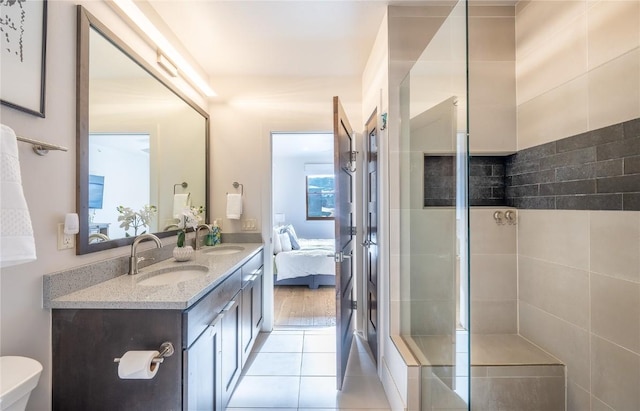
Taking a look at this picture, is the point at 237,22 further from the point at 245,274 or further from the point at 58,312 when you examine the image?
the point at 58,312

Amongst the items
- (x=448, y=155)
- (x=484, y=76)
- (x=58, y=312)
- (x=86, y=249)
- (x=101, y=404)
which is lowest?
(x=101, y=404)

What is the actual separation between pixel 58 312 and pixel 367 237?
205cm

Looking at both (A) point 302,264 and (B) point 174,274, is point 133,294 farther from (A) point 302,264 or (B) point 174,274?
(A) point 302,264

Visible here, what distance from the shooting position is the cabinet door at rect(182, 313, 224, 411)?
107cm

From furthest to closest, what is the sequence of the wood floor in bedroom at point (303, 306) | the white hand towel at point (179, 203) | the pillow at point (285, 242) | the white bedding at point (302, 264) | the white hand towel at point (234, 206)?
the pillow at point (285, 242)
the white bedding at point (302, 264)
the wood floor in bedroom at point (303, 306)
the white hand towel at point (234, 206)
the white hand towel at point (179, 203)

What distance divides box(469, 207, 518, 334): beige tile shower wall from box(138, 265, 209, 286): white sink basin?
1.84 metres

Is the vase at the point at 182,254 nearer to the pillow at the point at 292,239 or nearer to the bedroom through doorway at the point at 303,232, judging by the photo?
the bedroom through doorway at the point at 303,232

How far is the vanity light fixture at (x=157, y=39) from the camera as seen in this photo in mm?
1468

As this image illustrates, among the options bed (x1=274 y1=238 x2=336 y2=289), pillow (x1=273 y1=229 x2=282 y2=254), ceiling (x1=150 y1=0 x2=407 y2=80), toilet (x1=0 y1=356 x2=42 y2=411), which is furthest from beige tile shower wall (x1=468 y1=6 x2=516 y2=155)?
pillow (x1=273 y1=229 x2=282 y2=254)

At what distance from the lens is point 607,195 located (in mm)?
1235

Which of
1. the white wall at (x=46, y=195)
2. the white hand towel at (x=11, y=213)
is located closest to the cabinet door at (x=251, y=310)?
the white wall at (x=46, y=195)

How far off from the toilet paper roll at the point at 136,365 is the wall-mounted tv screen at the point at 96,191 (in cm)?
76

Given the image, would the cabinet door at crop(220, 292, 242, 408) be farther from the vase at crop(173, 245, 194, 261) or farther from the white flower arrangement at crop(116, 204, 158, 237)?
the white flower arrangement at crop(116, 204, 158, 237)

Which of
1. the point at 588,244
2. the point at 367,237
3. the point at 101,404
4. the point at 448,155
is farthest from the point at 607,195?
the point at 101,404
